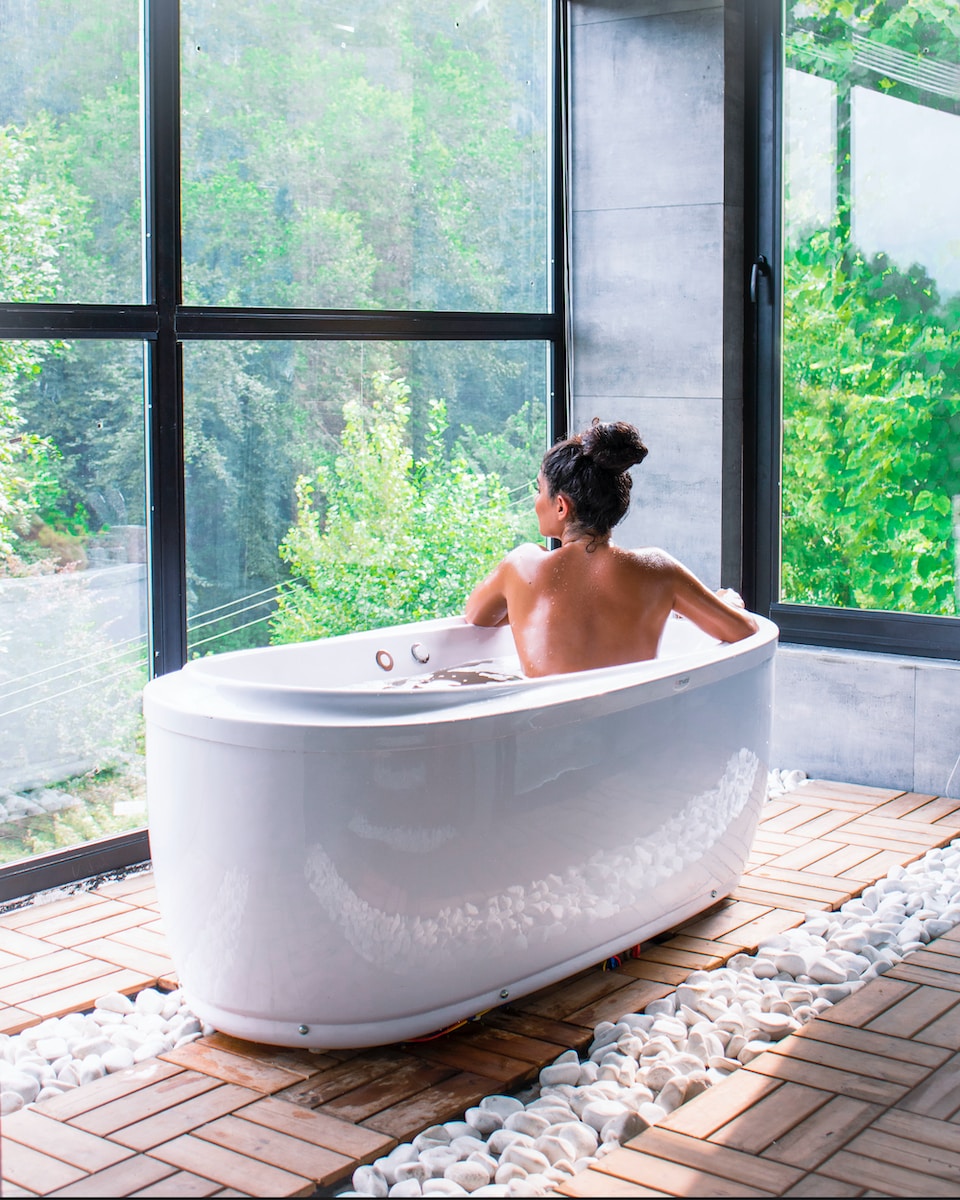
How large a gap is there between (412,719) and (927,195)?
2484mm

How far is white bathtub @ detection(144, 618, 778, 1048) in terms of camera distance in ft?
6.88

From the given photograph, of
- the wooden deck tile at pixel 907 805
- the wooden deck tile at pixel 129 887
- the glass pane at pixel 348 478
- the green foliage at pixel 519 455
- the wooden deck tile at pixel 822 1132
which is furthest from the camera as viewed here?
the green foliage at pixel 519 455

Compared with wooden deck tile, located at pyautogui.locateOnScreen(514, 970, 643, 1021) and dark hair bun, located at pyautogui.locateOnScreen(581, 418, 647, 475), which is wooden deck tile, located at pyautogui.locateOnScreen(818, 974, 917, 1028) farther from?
dark hair bun, located at pyautogui.locateOnScreen(581, 418, 647, 475)

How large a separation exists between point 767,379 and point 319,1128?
9.13 feet

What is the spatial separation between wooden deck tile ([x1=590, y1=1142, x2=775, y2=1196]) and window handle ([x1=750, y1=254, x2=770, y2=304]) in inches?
110

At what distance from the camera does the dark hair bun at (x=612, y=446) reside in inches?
111

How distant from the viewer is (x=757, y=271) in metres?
4.09

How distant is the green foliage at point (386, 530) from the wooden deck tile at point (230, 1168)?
1.69m

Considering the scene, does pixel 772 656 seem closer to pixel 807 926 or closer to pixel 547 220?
pixel 807 926

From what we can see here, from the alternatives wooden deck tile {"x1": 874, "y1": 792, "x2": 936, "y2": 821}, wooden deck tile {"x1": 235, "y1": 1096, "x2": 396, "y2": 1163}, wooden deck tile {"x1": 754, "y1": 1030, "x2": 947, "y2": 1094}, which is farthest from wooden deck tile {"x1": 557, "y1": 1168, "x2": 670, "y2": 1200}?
wooden deck tile {"x1": 874, "y1": 792, "x2": 936, "y2": 821}

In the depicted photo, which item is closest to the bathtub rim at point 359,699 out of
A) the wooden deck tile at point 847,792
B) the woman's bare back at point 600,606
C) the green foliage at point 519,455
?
the woman's bare back at point 600,606

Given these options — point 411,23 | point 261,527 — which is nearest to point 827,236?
point 411,23

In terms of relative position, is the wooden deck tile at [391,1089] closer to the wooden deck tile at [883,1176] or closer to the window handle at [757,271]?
the wooden deck tile at [883,1176]

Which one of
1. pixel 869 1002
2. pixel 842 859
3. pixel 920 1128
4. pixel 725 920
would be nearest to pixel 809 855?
pixel 842 859
